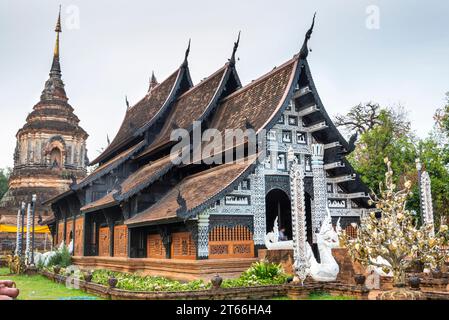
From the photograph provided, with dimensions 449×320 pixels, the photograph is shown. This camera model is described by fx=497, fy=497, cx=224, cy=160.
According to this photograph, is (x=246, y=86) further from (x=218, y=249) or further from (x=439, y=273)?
(x=439, y=273)

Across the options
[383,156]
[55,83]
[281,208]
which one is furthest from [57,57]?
[281,208]

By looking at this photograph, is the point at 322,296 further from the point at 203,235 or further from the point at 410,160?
the point at 410,160

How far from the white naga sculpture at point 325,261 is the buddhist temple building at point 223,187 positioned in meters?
2.04

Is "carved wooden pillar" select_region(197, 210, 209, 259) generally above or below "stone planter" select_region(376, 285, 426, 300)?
above

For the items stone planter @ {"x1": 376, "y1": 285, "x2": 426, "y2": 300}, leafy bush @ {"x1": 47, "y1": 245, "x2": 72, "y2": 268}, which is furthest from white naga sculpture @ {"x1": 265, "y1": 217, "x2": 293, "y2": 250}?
leafy bush @ {"x1": 47, "y1": 245, "x2": 72, "y2": 268}

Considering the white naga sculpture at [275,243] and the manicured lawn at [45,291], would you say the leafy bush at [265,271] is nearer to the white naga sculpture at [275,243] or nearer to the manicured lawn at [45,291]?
the white naga sculpture at [275,243]

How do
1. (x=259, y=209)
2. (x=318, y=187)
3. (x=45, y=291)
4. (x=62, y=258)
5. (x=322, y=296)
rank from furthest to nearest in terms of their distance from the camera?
(x=62, y=258) < (x=318, y=187) < (x=45, y=291) < (x=259, y=209) < (x=322, y=296)

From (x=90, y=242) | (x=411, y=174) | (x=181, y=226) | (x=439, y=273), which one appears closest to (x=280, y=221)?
(x=181, y=226)

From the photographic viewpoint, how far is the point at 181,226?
1452 centimetres

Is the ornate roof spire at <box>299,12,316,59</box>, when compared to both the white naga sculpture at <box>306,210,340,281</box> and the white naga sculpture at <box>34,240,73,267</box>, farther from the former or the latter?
the white naga sculpture at <box>34,240,73,267</box>

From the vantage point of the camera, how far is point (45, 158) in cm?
3672

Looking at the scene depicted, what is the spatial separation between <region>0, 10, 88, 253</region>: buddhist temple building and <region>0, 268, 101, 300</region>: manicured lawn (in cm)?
1699

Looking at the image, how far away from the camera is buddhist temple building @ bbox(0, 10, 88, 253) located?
35875 millimetres

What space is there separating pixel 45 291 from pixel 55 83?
2737 centimetres
